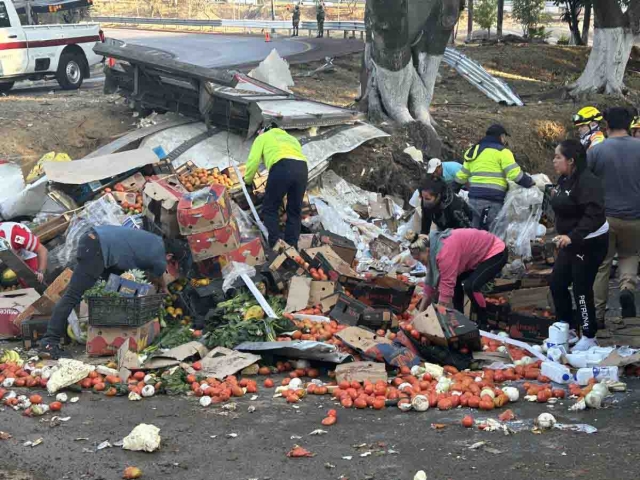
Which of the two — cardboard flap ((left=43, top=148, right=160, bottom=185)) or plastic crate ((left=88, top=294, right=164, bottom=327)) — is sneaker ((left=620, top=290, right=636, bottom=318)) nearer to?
plastic crate ((left=88, top=294, right=164, bottom=327))

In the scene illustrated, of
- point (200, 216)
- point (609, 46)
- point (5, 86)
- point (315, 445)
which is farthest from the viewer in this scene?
point (609, 46)

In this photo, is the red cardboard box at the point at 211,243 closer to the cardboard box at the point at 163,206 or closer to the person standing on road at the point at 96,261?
the cardboard box at the point at 163,206

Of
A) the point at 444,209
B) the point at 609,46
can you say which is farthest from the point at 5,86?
the point at 609,46

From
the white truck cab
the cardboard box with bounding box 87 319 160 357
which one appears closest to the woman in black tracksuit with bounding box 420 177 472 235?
the cardboard box with bounding box 87 319 160 357

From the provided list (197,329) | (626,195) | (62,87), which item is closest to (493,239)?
(626,195)

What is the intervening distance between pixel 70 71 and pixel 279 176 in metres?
9.84

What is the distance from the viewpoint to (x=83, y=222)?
9.79 metres

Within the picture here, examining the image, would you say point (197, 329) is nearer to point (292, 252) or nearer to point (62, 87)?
point (292, 252)

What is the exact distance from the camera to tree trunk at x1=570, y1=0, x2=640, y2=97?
18219 millimetres

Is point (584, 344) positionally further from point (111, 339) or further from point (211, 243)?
point (111, 339)

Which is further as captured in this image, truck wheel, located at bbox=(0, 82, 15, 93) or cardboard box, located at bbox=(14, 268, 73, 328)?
truck wheel, located at bbox=(0, 82, 15, 93)

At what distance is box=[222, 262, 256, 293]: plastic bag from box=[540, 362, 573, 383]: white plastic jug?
303 cm

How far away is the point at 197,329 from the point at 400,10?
7.37 metres

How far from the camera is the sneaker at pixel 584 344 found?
7422 millimetres
